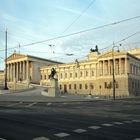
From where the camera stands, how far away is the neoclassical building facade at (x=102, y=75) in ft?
403

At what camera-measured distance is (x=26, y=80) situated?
147 metres

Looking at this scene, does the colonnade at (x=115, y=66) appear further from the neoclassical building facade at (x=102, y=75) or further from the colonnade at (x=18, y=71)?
the colonnade at (x=18, y=71)

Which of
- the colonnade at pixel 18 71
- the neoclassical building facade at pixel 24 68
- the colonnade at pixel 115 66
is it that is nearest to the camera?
the colonnade at pixel 115 66

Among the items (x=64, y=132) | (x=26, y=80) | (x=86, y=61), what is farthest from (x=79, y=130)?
(x=26, y=80)

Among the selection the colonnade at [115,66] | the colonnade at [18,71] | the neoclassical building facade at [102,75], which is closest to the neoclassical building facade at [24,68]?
the colonnade at [18,71]

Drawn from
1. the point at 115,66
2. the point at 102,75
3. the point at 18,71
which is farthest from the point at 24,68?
the point at 115,66

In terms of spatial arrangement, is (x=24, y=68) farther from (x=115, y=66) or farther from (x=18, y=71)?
(x=115, y=66)

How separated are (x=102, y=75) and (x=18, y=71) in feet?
136

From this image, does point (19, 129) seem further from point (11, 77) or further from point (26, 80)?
point (11, 77)

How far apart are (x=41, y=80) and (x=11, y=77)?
15378 mm

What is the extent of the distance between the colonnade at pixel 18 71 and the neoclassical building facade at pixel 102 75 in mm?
8521

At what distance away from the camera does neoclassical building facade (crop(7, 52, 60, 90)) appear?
15032cm

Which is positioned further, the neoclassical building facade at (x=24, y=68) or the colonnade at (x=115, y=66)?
the neoclassical building facade at (x=24, y=68)

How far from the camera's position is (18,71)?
15550 cm
